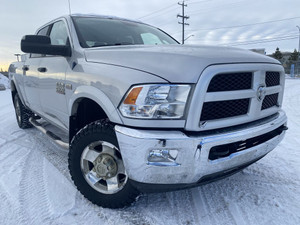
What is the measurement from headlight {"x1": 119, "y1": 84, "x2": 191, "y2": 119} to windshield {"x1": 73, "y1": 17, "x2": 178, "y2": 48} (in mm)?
1163

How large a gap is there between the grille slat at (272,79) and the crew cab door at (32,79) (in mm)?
2818

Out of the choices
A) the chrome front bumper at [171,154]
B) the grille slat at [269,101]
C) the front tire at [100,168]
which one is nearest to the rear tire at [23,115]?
the front tire at [100,168]

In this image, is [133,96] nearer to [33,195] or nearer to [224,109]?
[224,109]

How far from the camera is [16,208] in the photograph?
2.03 metres

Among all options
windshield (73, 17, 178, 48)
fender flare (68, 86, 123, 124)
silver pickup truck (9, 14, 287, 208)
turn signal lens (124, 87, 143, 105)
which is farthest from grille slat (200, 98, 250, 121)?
windshield (73, 17, 178, 48)

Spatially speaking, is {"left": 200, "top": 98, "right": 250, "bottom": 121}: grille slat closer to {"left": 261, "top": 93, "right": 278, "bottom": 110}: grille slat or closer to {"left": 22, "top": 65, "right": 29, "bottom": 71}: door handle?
{"left": 261, "top": 93, "right": 278, "bottom": 110}: grille slat

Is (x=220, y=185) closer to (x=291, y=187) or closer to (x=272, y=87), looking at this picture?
(x=291, y=187)

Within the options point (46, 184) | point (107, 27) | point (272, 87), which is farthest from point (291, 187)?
point (107, 27)

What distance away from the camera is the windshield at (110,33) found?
2.54 metres

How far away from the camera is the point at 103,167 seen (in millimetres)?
1951

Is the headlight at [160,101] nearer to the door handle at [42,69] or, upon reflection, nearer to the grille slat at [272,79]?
the grille slat at [272,79]

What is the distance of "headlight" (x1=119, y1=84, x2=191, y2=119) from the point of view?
1565 millimetres

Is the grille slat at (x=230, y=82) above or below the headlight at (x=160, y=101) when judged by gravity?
above

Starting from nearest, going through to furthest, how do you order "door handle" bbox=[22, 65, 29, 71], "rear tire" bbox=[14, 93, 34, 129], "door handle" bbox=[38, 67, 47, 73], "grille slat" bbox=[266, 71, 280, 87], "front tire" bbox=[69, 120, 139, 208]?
"front tire" bbox=[69, 120, 139, 208], "grille slat" bbox=[266, 71, 280, 87], "door handle" bbox=[38, 67, 47, 73], "door handle" bbox=[22, 65, 29, 71], "rear tire" bbox=[14, 93, 34, 129]
